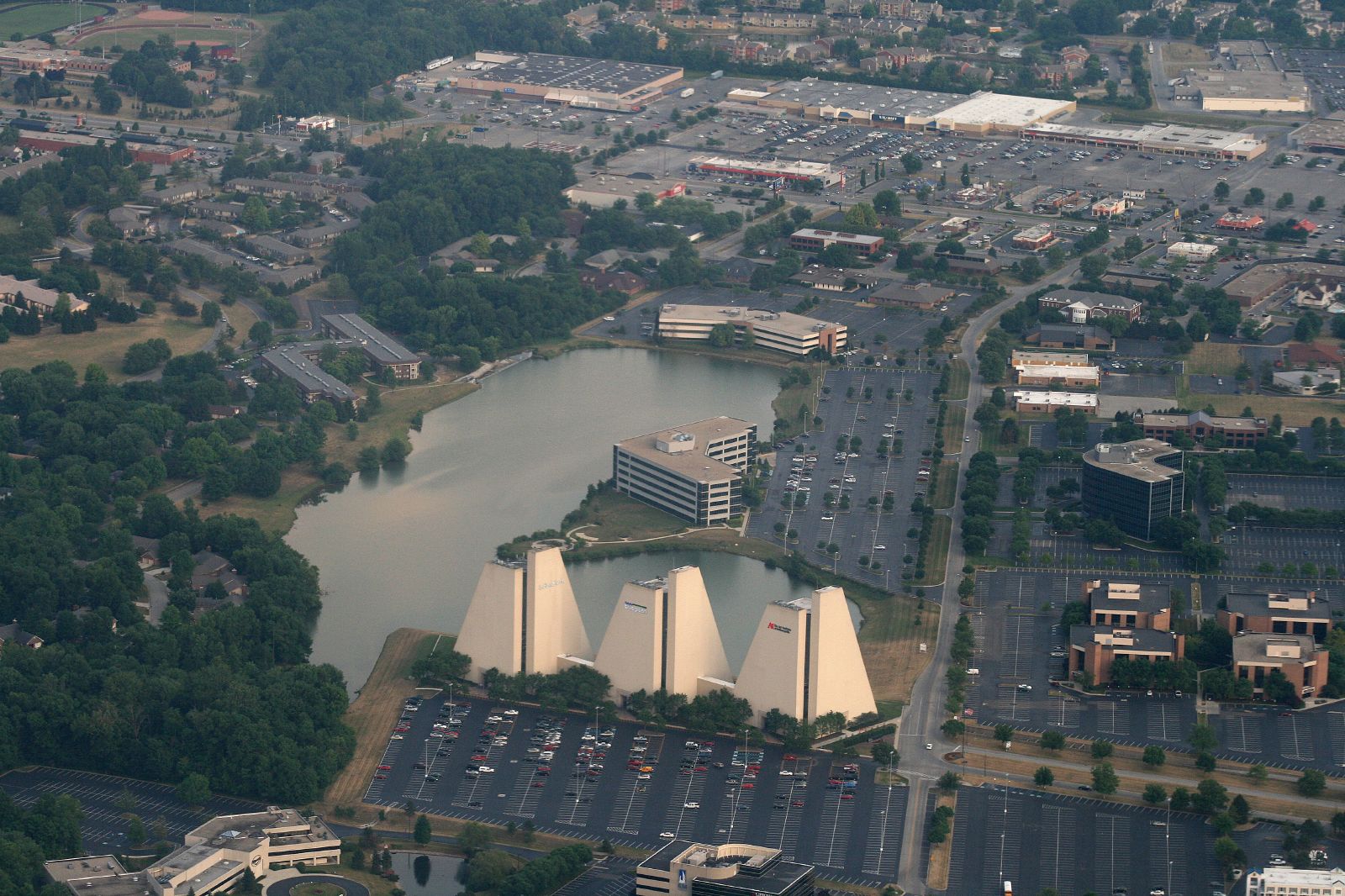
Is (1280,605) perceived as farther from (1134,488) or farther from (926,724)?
(926,724)

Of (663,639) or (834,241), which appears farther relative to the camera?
(834,241)

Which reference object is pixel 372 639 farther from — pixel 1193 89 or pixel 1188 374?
pixel 1193 89

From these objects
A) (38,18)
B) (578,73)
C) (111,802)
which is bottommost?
(111,802)

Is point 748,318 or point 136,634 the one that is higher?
point 136,634

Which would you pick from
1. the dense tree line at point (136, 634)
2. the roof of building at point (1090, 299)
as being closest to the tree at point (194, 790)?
the dense tree line at point (136, 634)

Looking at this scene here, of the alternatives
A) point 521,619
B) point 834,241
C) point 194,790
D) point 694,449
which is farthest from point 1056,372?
point 194,790

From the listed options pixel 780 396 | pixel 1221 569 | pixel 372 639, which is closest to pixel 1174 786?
pixel 1221 569
